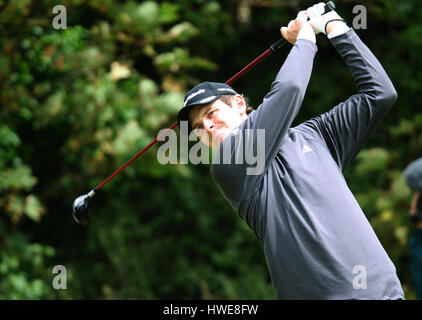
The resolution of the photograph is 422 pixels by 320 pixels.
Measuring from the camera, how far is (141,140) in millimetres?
Result: 5270

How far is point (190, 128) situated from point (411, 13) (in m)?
4.23

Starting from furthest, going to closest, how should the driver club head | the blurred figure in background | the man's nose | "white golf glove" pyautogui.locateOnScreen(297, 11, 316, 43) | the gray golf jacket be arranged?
the blurred figure in background
the driver club head
the man's nose
"white golf glove" pyautogui.locateOnScreen(297, 11, 316, 43)
the gray golf jacket

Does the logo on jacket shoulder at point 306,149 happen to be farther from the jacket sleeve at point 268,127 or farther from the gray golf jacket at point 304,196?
the jacket sleeve at point 268,127

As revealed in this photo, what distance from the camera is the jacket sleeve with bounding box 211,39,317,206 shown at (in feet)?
6.28

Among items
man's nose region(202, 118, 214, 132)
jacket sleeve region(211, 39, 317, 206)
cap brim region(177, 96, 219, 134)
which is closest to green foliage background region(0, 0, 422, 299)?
cap brim region(177, 96, 219, 134)

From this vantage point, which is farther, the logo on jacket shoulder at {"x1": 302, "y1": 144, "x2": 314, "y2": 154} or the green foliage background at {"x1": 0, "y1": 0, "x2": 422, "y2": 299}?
the green foliage background at {"x1": 0, "y1": 0, "x2": 422, "y2": 299}

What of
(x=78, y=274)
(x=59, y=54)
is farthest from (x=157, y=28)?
(x=78, y=274)

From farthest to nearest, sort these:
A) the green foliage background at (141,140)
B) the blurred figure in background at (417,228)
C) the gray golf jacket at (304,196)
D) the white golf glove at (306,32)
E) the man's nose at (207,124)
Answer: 1. the green foliage background at (141,140)
2. the blurred figure in background at (417,228)
3. the man's nose at (207,124)
4. the white golf glove at (306,32)
5. the gray golf jacket at (304,196)

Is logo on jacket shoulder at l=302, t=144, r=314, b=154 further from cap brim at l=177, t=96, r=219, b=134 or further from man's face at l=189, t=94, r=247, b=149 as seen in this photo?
cap brim at l=177, t=96, r=219, b=134

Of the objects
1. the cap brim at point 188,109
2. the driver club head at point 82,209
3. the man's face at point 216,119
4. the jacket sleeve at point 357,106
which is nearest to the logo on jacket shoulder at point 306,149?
the jacket sleeve at point 357,106

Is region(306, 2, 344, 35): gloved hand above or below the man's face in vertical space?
above

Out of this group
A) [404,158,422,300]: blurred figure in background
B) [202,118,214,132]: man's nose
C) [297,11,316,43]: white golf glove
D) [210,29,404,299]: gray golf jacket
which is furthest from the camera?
[404,158,422,300]: blurred figure in background

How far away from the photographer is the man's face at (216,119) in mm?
2146

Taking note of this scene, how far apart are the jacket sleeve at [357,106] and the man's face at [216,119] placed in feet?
0.85
